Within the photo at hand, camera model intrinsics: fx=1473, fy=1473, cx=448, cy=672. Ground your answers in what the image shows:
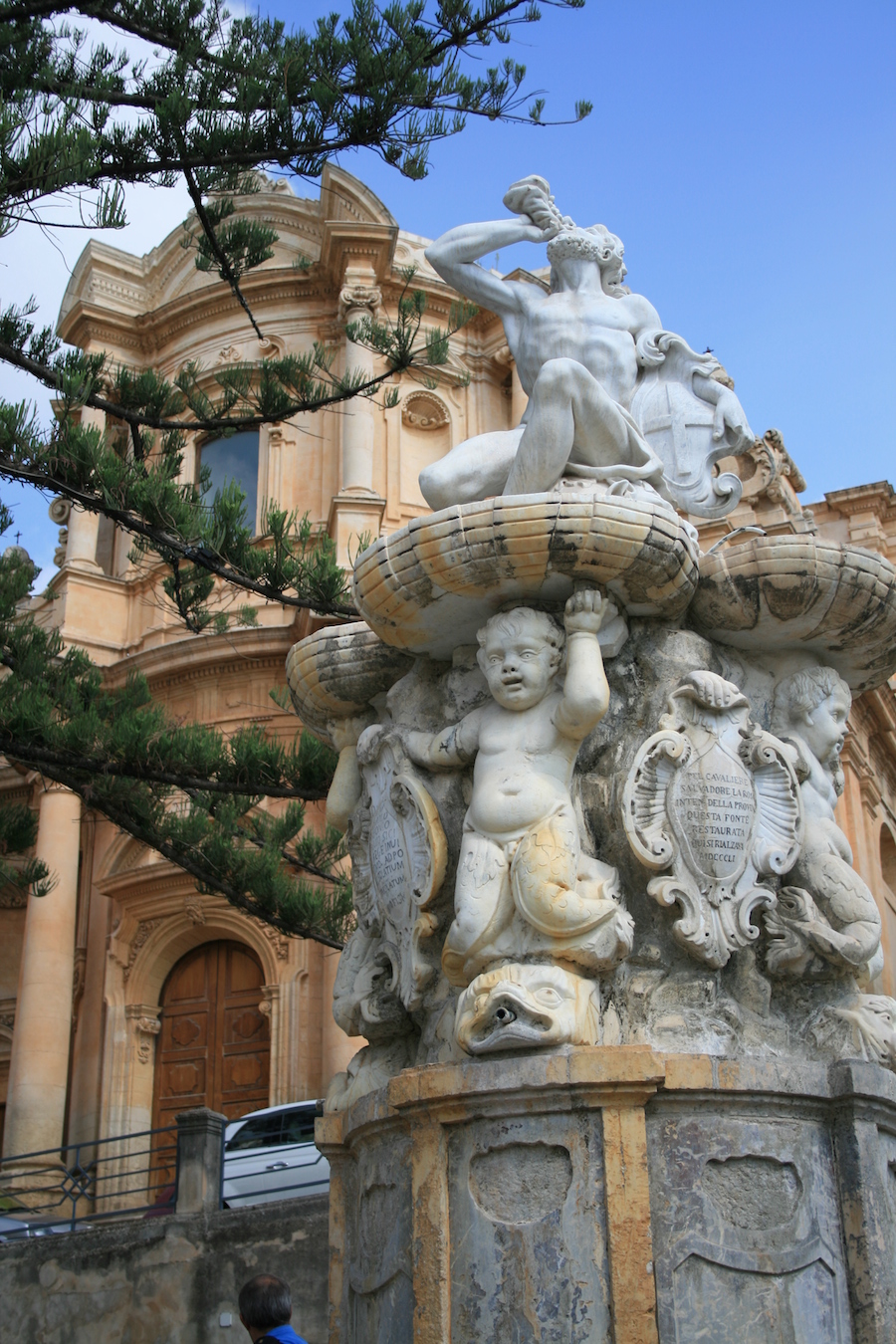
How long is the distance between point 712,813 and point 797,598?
70cm

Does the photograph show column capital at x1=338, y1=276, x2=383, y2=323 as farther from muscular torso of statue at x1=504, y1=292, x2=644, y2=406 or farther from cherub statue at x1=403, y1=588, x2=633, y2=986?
cherub statue at x1=403, y1=588, x2=633, y2=986

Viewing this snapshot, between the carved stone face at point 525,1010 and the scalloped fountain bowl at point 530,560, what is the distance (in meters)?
1.01

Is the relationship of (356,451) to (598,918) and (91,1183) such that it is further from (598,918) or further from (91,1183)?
(598,918)

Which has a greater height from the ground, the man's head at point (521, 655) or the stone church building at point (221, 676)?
the stone church building at point (221, 676)

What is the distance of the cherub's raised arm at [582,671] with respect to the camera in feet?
12.9

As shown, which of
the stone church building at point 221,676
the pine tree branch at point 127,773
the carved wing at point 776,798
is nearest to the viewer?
the carved wing at point 776,798

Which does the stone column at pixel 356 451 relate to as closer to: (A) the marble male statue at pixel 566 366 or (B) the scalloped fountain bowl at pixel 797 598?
(A) the marble male statue at pixel 566 366

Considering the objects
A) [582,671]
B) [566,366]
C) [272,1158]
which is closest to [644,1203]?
[582,671]

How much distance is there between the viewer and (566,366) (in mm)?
4520

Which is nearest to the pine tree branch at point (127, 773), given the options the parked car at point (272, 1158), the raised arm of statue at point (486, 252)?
the parked car at point (272, 1158)

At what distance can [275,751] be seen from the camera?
932cm


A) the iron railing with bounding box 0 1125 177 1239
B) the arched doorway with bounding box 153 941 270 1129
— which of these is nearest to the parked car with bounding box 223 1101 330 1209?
the iron railing with bounding box 0 1125 177 1239

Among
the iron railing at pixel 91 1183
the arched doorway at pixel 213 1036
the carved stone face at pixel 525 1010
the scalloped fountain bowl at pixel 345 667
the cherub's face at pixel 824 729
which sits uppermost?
the arched doorway at pixel 213 1036

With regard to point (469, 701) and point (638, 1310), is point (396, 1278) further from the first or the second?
point (469, 701)
